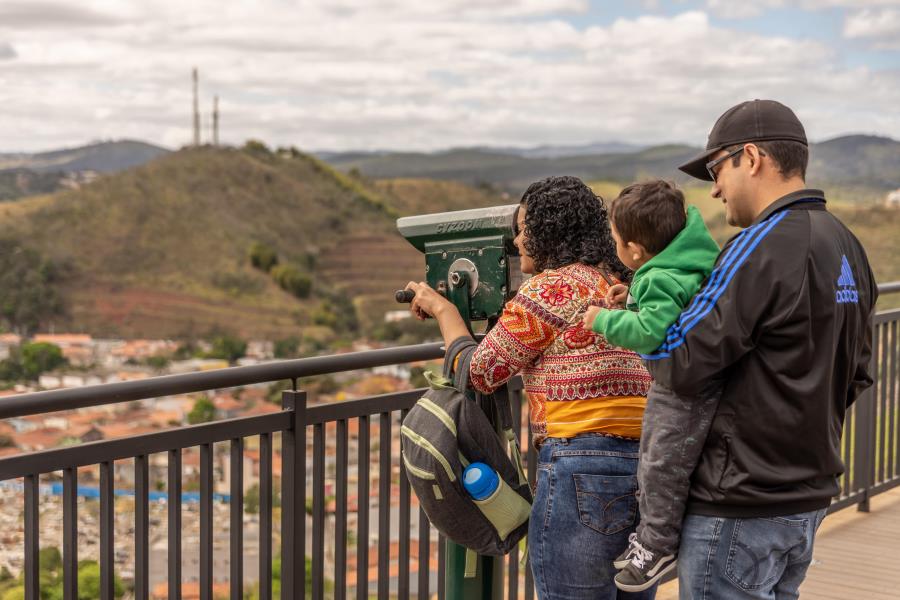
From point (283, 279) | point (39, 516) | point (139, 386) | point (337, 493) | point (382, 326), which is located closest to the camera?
Result: point (39, 516)

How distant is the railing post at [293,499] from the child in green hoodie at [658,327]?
2.70 ft

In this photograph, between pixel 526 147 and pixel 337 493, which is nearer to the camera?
pixel 337 493

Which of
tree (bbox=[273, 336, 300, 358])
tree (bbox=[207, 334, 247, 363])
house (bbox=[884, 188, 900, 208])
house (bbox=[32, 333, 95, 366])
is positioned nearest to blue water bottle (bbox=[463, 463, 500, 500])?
house (bbox=[884, 188, 900, 208])

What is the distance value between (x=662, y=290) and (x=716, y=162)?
0.23 meters

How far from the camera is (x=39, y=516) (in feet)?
5.96

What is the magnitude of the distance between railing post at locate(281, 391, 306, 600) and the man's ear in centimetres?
108

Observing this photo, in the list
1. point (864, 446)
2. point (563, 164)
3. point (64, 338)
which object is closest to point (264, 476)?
point (864, 446)

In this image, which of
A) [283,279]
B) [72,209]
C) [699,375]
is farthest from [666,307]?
[72,209]

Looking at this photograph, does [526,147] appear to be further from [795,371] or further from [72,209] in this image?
[795,371]

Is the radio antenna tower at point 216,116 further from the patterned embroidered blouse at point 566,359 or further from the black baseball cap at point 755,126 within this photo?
the black baseball cap at point 755,126

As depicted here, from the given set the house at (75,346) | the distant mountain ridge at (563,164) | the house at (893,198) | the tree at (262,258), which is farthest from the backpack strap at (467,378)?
the tree at (262,258)

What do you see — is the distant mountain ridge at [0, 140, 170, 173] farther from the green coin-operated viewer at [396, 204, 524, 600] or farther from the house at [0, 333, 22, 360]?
the green coin-operated viewer at [396, 204, 524, 600]

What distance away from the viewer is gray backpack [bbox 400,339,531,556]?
1927 millimetres

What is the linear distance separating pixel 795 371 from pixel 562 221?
54 centimetres
